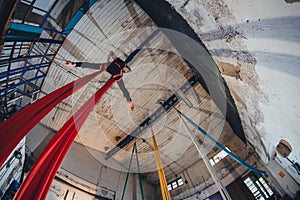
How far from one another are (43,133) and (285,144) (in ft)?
16.7

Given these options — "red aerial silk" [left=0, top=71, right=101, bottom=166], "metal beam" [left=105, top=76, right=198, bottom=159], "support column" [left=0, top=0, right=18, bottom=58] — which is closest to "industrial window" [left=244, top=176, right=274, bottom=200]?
"metal beam" [left=105, top=76, right=198, bottom=159]

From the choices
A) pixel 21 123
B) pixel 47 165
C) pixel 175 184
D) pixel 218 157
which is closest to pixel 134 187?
pixel 175 184

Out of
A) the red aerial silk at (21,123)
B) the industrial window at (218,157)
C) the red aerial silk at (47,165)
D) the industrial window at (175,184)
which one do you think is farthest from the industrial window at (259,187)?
the red aerial silk at (21,123)

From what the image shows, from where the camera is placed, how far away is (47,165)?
112 cm

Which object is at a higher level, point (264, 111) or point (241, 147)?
point (241, 147)

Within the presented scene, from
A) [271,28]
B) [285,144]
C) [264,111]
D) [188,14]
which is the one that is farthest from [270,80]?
[188,14]

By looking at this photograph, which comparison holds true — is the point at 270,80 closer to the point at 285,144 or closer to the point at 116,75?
the point at 285,144

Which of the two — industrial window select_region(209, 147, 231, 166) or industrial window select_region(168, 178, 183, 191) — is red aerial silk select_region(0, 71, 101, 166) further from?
industrial window select_region(168, 178, 183, 191)

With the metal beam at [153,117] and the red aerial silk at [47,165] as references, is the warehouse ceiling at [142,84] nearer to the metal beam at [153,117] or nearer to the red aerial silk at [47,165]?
the metal beam at [153,117]

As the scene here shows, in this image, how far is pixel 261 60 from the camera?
52.8 inches

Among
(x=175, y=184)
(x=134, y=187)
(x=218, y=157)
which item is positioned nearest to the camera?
(x=218, y=157)

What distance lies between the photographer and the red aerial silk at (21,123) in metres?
→ 0.90

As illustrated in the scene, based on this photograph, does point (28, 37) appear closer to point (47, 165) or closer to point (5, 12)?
point (5, 12)

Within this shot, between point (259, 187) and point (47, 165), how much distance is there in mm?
4541
